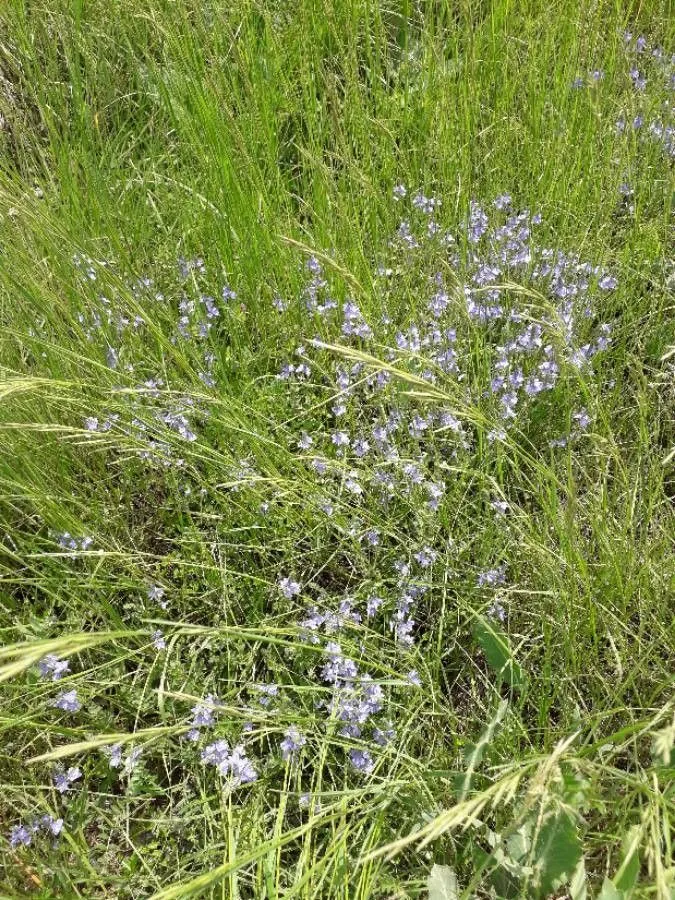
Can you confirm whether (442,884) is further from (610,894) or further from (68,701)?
(68,701)

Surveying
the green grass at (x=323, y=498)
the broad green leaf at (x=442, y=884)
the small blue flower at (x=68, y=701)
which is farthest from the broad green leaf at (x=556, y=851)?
the small blue flower at (x=68, y=701)

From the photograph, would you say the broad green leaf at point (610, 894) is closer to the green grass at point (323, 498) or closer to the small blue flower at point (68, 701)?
the green grass at point (323, 498)

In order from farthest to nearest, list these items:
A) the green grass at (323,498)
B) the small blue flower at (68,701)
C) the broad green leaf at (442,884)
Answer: the small blue flower at (68,701), the green grass at (323,498), the broad green leaf at (442,884)

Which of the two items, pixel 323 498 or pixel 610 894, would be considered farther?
pixel 323 498

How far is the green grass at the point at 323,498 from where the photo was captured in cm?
150

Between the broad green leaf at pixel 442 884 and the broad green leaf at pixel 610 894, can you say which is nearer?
the broad green leaf at pixel 610 894

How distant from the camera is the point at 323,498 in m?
1.86

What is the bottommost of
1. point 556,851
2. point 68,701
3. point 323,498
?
point 68,701

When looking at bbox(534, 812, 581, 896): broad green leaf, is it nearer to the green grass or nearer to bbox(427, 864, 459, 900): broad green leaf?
the green grass

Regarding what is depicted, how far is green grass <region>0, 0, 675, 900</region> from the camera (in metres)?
1.50

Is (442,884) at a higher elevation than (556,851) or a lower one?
lower

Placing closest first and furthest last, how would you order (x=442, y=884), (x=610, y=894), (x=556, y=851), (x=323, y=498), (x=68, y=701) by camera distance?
(x=610, y=894) → (x=556, y=851) → (x=442, y=884) → (x=68, y=701) → (x=323, y=498)

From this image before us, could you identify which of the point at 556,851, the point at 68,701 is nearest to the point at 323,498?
the point at 68,701

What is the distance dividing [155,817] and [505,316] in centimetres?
173
